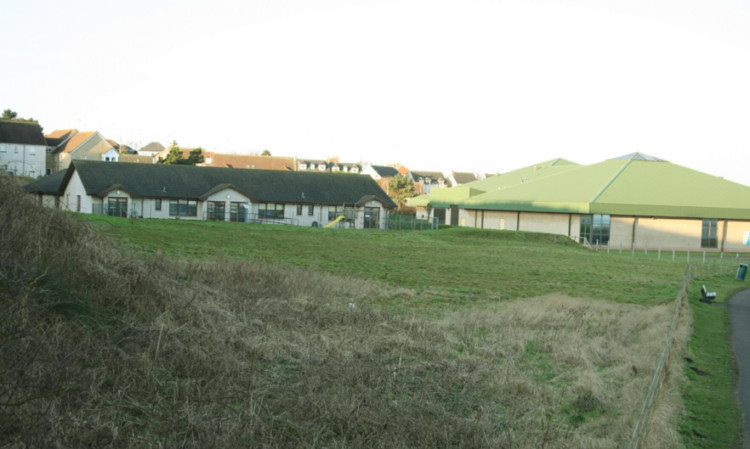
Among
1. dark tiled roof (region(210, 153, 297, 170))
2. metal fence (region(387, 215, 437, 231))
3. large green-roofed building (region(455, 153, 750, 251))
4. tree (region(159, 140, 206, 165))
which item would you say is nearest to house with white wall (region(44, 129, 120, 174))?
tree (region(159, 140, 206, 165))

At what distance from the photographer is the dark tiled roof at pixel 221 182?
61.3 meters

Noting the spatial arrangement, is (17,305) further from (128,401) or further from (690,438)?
(690,438)

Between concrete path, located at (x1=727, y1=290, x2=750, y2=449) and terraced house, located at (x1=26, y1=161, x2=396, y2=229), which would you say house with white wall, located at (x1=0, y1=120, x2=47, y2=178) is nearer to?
terraced house, located at (x1=26, y1=161, x2=396, y2=229)

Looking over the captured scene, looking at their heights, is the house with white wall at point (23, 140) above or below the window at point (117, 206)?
above

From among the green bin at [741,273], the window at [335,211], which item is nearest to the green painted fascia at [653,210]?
the window at [335,211]

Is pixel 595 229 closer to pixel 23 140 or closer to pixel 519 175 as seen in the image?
pixel 519 175

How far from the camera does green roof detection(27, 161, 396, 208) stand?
61.3m

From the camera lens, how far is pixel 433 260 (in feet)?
123

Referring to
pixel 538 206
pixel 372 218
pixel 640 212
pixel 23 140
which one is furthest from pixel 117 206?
pixel 640 212

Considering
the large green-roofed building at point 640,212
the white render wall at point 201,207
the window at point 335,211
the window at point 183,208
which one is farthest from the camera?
the window at point 335,211

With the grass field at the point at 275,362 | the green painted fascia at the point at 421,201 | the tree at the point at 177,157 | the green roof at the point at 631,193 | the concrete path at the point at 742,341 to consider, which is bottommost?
the concrete path at the point at 742,341

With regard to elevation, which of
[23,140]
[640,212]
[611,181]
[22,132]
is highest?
[22,132]

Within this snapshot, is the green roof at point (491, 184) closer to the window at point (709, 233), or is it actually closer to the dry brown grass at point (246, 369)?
the window at point (709, 233)

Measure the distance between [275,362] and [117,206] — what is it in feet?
173
